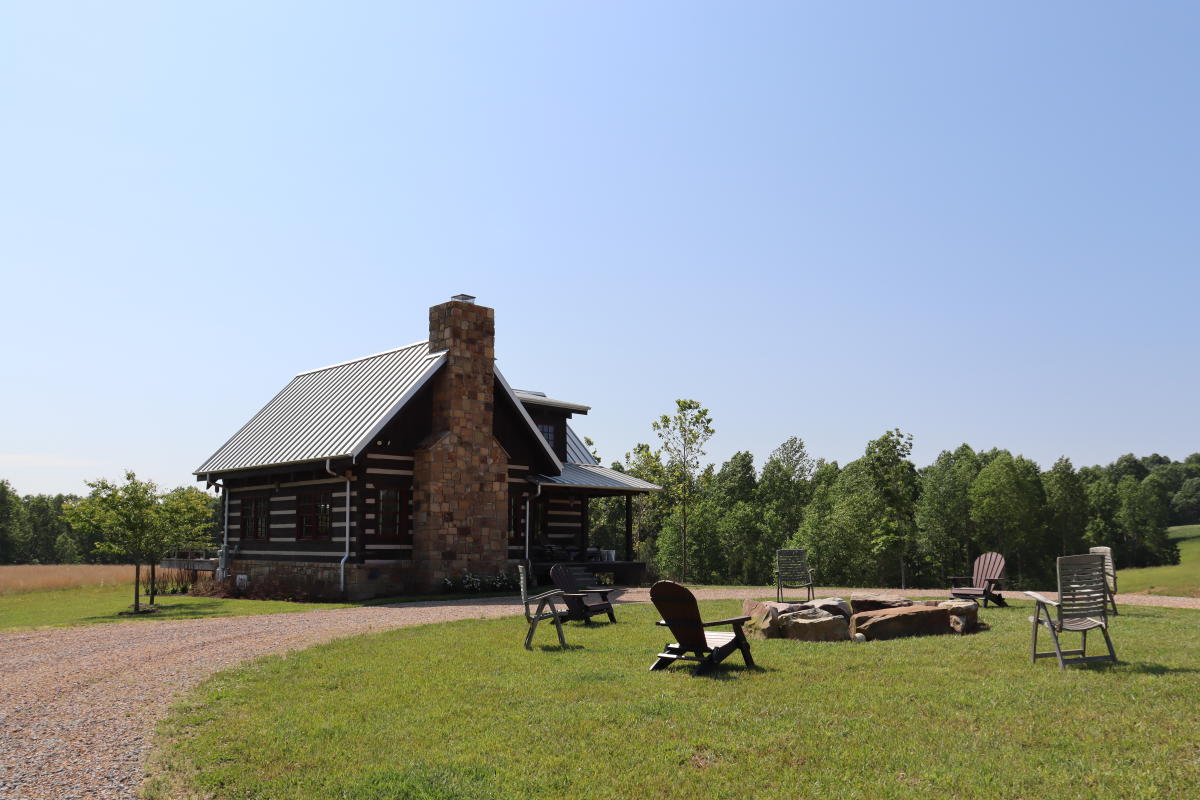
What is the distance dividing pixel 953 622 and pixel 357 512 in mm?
15634

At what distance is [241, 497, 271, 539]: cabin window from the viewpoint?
2758 centimetres

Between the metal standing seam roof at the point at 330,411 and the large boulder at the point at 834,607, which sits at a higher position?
the metal standing seam roof at the point at 330,411

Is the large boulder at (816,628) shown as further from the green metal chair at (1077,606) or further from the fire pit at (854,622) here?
the green metal chair at (1077,606)

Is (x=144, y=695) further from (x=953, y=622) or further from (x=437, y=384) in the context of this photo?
(x=437, y=384)

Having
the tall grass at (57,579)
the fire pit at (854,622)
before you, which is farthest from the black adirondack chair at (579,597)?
the tall grass at (57,579)

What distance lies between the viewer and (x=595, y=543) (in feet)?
A: 194

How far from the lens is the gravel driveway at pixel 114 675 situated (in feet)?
21.8

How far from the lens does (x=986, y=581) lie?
16547mm

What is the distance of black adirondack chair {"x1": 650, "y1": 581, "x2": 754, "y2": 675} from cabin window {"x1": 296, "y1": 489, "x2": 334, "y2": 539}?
16.6 metres

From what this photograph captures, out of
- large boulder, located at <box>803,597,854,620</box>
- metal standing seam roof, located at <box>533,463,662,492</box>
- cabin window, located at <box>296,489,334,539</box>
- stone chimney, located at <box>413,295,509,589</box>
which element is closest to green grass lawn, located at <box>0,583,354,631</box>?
cabin window, located at <box>296,489,334,539</box>

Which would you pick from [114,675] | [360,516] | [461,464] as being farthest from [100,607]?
[114,675]

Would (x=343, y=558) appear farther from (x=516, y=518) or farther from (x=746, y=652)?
(x=746, y=652)

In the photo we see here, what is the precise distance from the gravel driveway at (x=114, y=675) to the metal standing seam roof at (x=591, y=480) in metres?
7.24

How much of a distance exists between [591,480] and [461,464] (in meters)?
5.67
